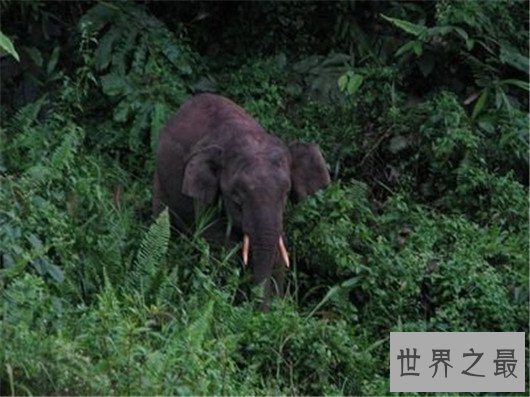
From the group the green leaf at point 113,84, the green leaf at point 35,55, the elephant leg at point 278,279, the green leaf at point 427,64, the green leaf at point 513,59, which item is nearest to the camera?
the elephant leg at point 278,279

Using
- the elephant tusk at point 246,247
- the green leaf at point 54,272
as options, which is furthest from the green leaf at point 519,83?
the green leaf at point 54,272

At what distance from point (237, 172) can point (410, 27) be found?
1883mm

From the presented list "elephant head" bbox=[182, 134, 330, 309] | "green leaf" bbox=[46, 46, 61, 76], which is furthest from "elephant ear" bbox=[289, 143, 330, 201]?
"green leaf" bbox=[46, 46, 61, 76]

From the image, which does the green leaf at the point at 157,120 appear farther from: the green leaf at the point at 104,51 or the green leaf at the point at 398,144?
the green leaf at the point at 398,144

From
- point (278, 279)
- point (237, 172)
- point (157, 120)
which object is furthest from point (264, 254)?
point (157, 120)

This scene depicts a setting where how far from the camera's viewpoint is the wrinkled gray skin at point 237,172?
9.16 metres

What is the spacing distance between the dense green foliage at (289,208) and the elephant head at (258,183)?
182 millimetres

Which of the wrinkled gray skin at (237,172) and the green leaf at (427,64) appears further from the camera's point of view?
the green leaf at (427,64)

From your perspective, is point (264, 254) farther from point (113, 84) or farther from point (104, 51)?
point (104, 51)

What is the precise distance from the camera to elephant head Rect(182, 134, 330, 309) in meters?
9.13

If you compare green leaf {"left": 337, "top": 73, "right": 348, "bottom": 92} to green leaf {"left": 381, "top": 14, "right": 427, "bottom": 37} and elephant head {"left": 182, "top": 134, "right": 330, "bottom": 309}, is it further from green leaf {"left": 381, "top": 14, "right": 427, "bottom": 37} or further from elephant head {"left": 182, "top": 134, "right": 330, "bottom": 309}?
elephant head {"left": 182, "top": 134, "right": 330, "bottom": 309}

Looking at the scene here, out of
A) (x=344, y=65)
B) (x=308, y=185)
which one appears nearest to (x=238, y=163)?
(x=308, y=185)

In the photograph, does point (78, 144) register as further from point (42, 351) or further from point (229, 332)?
point (42, 351)

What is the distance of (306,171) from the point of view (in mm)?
9656
